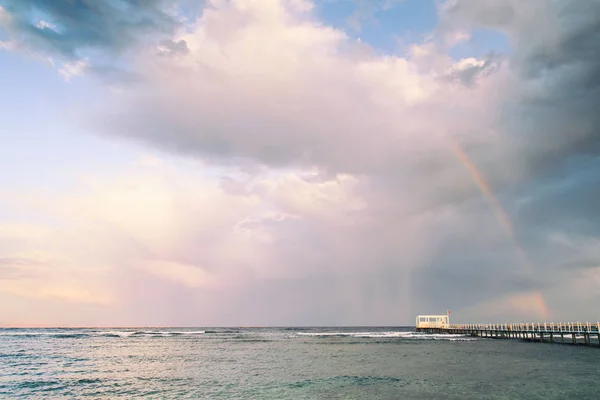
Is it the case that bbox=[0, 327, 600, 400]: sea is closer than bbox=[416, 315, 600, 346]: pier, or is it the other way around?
bbox=[0, 327, 600, 400]: sea

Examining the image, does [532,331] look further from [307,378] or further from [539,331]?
[307,378]

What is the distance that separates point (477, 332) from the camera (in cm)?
9425

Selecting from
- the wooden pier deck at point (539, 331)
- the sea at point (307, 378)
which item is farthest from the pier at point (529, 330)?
the sea at point (307, 378)

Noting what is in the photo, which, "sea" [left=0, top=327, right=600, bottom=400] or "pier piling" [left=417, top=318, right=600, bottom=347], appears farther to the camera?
"pier piling" [left=417, top=318, right=600, bottom=347]

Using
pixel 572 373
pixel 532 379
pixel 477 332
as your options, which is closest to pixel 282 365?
pixel 532 379

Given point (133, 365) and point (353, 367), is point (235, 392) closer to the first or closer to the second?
point (353, 367)

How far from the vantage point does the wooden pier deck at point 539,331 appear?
6346cm

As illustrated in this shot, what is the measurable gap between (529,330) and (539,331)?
4.84 metres

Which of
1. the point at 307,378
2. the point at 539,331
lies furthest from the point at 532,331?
the point at 307,378

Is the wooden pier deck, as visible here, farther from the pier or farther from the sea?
the sea

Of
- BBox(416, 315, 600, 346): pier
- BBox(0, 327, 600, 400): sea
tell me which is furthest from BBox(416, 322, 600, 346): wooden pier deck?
BBox(0, 327, 600, 400): sea

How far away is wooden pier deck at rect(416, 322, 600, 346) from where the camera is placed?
63.5 m

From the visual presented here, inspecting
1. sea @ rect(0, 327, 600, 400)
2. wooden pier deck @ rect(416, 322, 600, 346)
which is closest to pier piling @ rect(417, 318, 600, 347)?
wooden pier deck @ rect(416, 322, 600, 346)

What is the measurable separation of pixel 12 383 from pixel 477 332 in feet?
287
